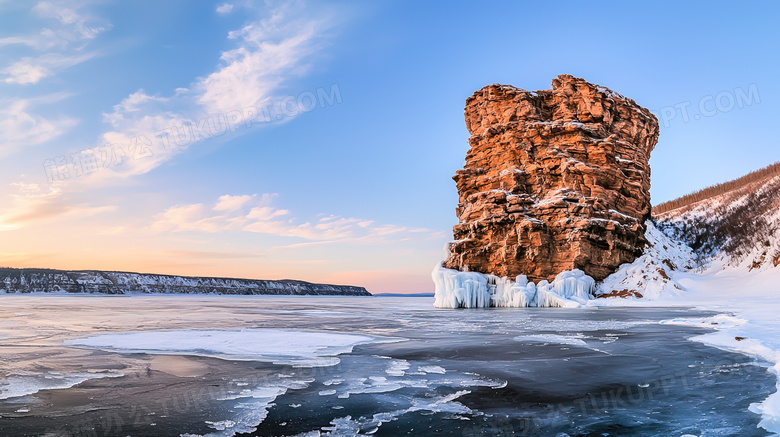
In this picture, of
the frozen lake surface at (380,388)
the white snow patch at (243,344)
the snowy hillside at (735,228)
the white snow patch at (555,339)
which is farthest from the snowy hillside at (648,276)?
the white snow patch at (243,344)

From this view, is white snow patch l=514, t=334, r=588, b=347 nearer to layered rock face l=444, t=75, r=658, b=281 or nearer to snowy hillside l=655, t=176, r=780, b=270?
layered rock face l=444, t=75, r=658, b=281

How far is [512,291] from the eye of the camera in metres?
→ 34.3

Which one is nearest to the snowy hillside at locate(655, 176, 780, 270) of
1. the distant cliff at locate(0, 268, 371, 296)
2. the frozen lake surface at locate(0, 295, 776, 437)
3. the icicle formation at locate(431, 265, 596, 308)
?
the icicle formation at locate(431, 265, 596, 308)

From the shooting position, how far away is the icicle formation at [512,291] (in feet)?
109

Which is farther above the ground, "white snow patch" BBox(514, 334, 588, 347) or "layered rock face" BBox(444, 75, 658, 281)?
"layered rock face" BBox(444, 75, 658, 281)

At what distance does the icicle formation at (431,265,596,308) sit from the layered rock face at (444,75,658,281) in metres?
1.51

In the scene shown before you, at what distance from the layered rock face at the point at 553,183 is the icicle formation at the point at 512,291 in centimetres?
151

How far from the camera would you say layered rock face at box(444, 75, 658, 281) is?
35969 millimetres

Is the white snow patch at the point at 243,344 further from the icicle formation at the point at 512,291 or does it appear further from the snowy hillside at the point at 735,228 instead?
the snowy hillside at the point at 735,228

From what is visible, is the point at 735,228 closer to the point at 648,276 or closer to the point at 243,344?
the point at 648,276

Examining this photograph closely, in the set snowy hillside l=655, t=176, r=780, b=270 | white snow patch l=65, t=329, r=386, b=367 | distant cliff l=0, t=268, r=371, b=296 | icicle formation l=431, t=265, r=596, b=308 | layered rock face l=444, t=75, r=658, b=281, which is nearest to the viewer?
white snow patch l=65, t=329, r=386, b=367

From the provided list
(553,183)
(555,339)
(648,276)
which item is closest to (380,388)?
(555,339)

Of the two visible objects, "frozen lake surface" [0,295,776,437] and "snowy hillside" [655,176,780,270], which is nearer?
"frozen lake surface" [0,295,776,437]

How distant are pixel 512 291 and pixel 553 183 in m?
10.9
